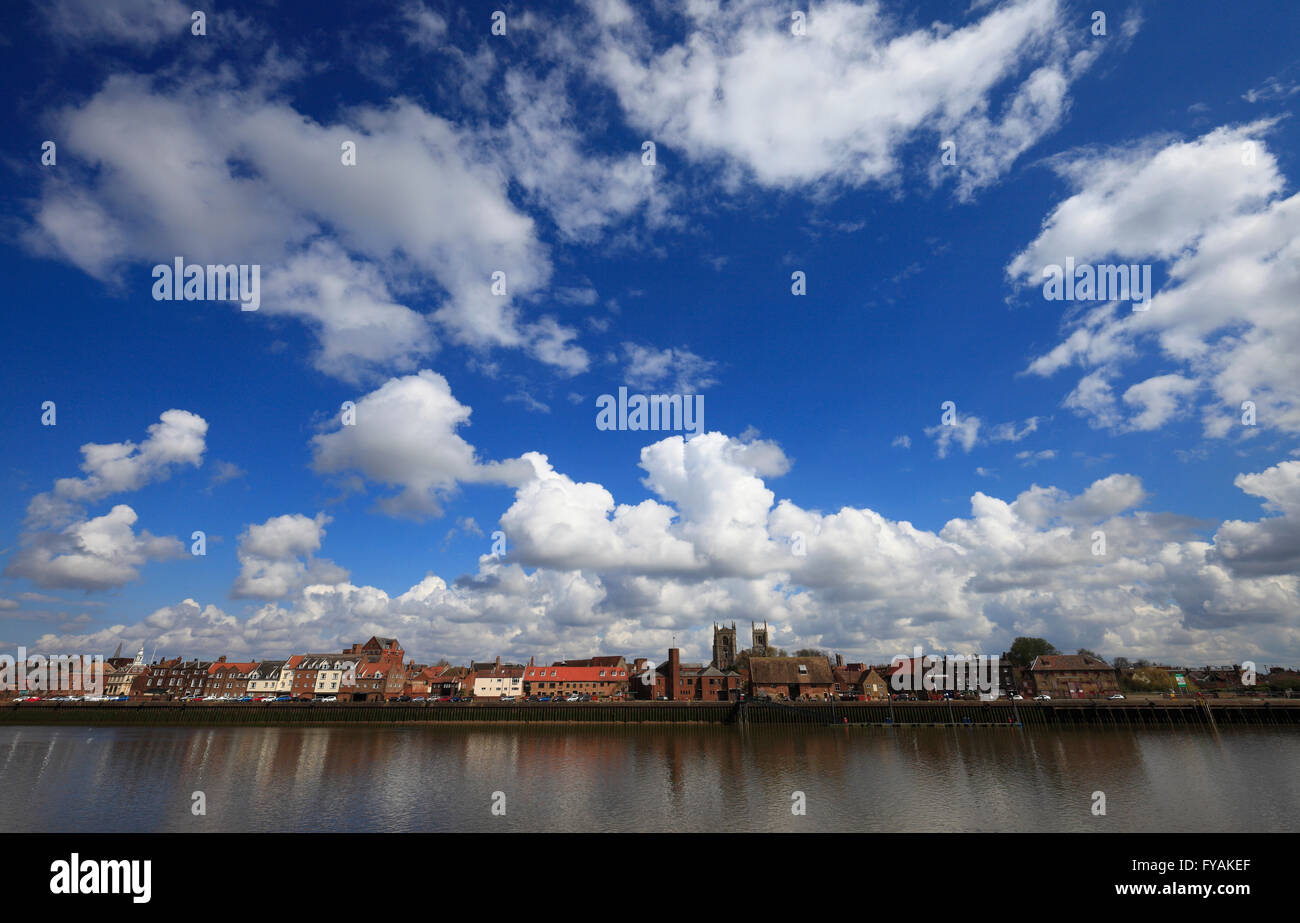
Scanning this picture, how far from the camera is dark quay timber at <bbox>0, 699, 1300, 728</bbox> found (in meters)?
74.4

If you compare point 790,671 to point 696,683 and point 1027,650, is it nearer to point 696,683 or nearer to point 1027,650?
point 696,683

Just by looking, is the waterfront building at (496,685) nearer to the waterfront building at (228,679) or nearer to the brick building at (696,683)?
the brick building at (696,683)

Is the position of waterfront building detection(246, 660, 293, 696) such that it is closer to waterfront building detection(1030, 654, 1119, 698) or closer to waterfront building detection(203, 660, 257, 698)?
waterfront building detection(203, 660, 257, 698)

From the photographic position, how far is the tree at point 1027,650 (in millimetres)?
132125

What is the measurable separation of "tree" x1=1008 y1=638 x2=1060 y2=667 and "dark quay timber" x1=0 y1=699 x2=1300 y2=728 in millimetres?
52148

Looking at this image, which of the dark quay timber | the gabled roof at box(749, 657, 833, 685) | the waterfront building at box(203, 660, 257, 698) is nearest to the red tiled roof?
the dark quay timber

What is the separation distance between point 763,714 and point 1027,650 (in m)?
89.8

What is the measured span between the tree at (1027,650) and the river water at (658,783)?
237 ft

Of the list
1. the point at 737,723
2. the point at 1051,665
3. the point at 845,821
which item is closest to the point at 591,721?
the point at 737,723

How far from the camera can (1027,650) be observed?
134m

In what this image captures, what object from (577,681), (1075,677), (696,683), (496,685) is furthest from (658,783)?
(1075,677)
